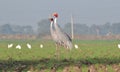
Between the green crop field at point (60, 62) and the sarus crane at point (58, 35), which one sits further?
the sarus crane at point (58, 35)

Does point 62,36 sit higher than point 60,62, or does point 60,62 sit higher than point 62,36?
point 62,36

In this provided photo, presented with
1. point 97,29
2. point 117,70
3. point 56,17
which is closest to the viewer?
point 117,70

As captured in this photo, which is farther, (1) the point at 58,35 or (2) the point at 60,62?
(1) the point at 58,35

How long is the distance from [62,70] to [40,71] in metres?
0.71

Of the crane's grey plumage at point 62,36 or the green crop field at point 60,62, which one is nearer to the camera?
the green crop field at point 60,62

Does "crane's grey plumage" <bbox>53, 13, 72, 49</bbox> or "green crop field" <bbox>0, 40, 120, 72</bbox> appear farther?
"crane's grey plumage" <bbox>53, 13, 72, 49</bbox>

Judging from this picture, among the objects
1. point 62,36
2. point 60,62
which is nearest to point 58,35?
point 62,36

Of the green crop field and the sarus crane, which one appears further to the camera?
the sarus crane

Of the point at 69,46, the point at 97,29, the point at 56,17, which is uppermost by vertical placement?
the point at 56,17

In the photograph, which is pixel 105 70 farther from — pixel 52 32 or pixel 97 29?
pixel 97 29

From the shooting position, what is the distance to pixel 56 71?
1534cm

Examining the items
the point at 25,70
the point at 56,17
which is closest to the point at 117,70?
the point at 25,70

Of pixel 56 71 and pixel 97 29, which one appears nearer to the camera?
pixel 56 71

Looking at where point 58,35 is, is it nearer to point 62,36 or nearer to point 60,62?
point 62,36
